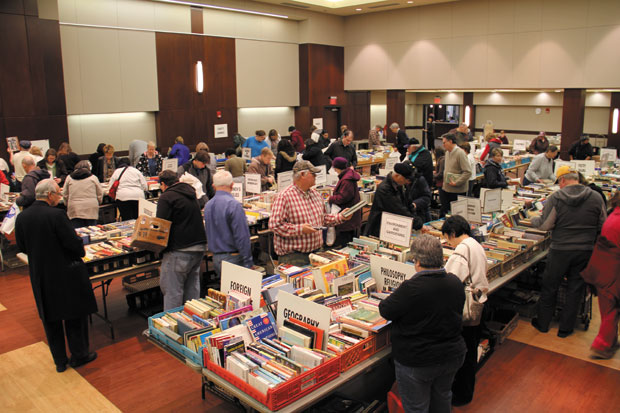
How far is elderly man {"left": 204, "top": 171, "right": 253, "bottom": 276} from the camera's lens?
16.3 ft

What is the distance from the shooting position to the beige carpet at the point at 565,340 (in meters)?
5.21

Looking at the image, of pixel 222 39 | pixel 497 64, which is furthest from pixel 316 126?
pixel 497 64

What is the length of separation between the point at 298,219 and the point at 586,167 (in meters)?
7.38

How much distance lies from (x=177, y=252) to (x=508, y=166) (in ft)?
30.8

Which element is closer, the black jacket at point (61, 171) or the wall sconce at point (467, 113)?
the black jacket at point (61, 171)

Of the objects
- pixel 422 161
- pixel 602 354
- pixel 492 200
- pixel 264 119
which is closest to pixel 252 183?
pixel 422 161

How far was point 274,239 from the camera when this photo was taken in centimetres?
535

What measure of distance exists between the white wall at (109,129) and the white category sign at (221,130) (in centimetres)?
183

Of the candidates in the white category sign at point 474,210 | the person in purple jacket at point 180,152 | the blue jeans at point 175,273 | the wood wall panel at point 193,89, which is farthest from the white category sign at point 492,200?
the wood wall panel at point 193,89

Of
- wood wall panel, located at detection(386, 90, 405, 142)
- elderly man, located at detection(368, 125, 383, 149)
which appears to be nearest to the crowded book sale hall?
wood wall panel, located at detection(386, 90, 405, 142)

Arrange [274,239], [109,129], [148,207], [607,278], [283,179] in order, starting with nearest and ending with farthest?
[607,278], [274,239], [148,207], [283,179], [109,129]

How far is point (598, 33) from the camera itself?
41.7ft

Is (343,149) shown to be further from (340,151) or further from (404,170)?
(404,170)

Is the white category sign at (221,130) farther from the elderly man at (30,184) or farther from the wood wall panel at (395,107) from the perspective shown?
the elderly man at (30,184)
